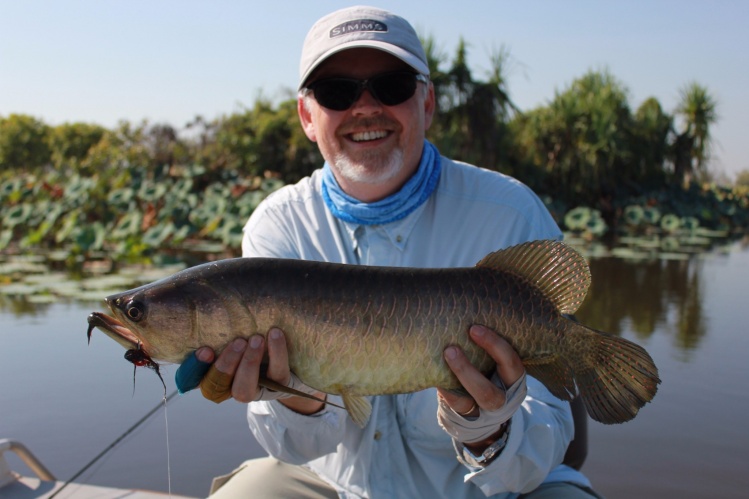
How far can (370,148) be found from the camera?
10.3ft

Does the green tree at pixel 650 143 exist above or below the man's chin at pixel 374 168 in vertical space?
above

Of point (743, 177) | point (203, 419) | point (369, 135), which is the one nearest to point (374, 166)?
point (369, 135)

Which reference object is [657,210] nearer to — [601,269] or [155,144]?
[601,269]

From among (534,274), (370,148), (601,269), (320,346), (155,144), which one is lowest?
(601,269)

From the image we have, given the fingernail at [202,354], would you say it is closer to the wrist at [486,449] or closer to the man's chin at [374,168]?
the wrist at [486,449]

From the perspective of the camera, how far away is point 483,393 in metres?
2.31

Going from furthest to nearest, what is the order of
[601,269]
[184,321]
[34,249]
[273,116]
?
[273,116], [34,249], [601,269], [184,321]

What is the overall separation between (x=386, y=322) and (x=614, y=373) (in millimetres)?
741

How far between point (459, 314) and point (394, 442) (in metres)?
0.92

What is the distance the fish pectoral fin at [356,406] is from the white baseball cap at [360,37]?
1450 millimetres

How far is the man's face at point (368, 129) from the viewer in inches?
123

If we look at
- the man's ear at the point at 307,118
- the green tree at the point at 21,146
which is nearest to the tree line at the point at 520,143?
the man's ear at the point at 307,118

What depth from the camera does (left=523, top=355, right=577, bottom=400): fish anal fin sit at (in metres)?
2.28

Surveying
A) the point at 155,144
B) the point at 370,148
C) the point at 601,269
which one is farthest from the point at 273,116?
the point at 370,148
